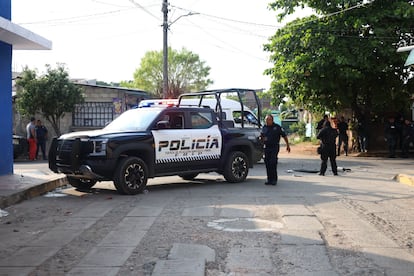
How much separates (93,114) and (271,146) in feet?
52.3

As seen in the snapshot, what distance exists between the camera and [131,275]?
5.20m

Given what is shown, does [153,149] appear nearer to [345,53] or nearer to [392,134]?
[345,53]

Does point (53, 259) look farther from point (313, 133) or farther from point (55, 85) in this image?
point (313, 133)

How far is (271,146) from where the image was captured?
12633 mm

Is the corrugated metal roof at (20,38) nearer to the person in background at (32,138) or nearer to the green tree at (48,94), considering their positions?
the person in background at (32,138)

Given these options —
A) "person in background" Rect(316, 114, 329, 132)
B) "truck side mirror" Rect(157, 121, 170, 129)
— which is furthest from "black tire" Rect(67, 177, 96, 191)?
"person in background" Rect(316, 114, 329, 132)

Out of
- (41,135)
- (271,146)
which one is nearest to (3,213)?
Result: (271,146)

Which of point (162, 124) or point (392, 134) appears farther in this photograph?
point (392, 134)

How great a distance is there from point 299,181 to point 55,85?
46.1ft

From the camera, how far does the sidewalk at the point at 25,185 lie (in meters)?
9.91

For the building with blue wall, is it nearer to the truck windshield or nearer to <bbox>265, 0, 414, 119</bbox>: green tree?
the truck windshield

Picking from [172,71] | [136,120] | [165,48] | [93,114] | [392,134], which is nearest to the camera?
[136,120]

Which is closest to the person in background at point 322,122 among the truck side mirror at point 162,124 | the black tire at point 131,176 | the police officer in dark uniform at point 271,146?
the police officer in dark uniform at point 271,146

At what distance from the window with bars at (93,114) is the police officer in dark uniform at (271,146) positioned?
604 inches
